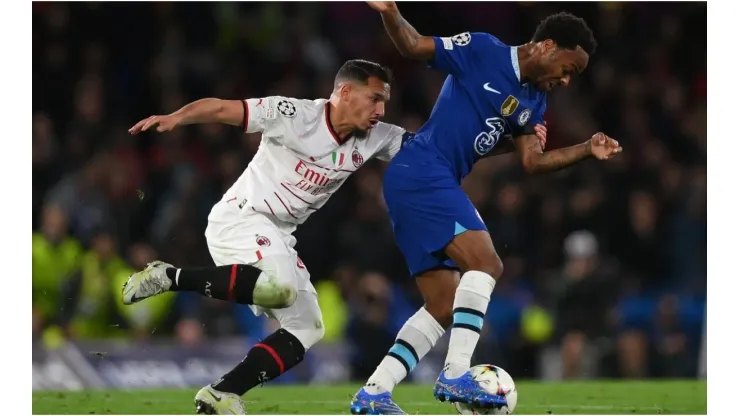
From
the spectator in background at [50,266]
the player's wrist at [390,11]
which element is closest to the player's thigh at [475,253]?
the player's wrist at [390,11]

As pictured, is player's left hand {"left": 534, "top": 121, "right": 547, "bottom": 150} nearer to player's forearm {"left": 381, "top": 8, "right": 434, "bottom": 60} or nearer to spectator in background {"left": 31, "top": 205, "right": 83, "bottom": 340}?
player's forearm {"left": 381, "top": 8, "right": 434, "bottom": 60}

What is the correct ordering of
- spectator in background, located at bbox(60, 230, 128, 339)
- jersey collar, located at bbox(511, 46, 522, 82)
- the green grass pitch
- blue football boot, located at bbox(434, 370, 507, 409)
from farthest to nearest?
1. spectator in background, located at bbox(60, 230, 128, 339)
2. the green grass pitch
3. jersey collar, located at bbox(511, 46, 522, 82)
4. blue football boot, located at bbox(434, 370, 507, 409)

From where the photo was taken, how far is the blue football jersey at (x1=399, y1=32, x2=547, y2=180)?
6.60 metres

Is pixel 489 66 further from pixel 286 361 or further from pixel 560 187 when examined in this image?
pixel 560 187

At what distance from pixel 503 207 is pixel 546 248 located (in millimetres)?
755

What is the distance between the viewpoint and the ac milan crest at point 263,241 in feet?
21.1

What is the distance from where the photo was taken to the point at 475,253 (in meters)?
6.29

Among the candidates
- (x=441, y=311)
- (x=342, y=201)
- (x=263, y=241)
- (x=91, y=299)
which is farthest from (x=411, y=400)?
(x=342, y=201)

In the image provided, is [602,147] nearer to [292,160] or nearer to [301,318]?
[292,160]

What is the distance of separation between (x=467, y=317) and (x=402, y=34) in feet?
5.34

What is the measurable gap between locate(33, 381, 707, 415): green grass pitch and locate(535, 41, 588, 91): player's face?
6.94 ft

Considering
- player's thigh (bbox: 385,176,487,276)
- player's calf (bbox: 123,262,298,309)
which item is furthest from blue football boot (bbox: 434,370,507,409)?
player's calf (bbox: 123,262,298,309)

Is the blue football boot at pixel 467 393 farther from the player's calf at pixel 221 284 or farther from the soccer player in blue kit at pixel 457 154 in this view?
the player's calf at pixel 221 284

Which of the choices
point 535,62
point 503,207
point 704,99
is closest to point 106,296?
point 503,207
